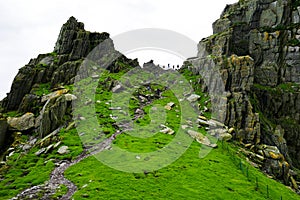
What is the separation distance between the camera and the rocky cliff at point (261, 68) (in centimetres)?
8456

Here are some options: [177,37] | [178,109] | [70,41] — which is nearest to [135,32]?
[177,37]

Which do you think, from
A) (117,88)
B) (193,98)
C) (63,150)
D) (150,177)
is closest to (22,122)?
(63,150)

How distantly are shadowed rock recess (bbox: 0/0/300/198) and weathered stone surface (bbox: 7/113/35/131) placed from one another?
22cm

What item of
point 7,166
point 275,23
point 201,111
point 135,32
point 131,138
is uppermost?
point 275,23

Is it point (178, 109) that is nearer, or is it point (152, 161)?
point (152, 161)

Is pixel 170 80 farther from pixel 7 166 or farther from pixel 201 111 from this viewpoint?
pixel 7 166

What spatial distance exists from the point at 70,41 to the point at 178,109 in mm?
64573

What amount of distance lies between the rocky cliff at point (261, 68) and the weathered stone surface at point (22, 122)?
58.9 m

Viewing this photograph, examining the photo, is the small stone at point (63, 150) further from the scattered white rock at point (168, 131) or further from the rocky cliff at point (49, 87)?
the scattered white rock at point (168, 131)

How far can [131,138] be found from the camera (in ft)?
212

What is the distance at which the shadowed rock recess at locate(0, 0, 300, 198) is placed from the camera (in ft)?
234

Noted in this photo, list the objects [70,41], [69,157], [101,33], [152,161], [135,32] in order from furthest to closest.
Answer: [101,33] → [70,41] → [135,32] → [69,157] → [152,161]

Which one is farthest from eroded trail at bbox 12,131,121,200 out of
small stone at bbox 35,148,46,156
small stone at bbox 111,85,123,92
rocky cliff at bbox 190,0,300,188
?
small stone at bbox 111,85,123,92

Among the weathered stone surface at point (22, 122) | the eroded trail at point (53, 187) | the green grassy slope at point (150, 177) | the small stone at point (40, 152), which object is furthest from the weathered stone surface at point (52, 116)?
the eroded trail at point (53, 187)
